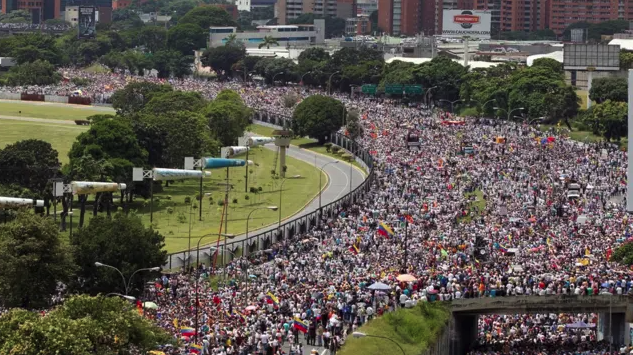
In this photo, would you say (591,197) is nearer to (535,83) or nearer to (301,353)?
(301,353)

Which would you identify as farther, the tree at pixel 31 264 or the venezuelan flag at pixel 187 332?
the tree at pixel 31 264

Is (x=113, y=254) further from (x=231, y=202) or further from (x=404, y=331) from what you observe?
(x=231, y=202)

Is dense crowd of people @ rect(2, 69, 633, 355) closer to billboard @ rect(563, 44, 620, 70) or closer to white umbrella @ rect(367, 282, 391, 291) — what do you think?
white umbrella @ rect(367, 282, 391, 291)

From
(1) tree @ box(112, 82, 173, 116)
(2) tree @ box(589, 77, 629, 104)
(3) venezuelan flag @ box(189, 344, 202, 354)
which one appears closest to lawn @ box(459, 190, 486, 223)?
(3) venezuelan flag @ box(189, 344, 202, 354)

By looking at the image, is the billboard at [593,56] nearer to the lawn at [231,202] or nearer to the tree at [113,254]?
the lawn at [231,202]

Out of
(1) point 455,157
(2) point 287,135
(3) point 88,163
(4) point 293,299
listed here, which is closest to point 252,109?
(2) point 287,135

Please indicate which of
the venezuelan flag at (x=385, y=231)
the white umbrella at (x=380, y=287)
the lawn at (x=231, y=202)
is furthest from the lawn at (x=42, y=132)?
the white umbrella at (x=380, y=287)
